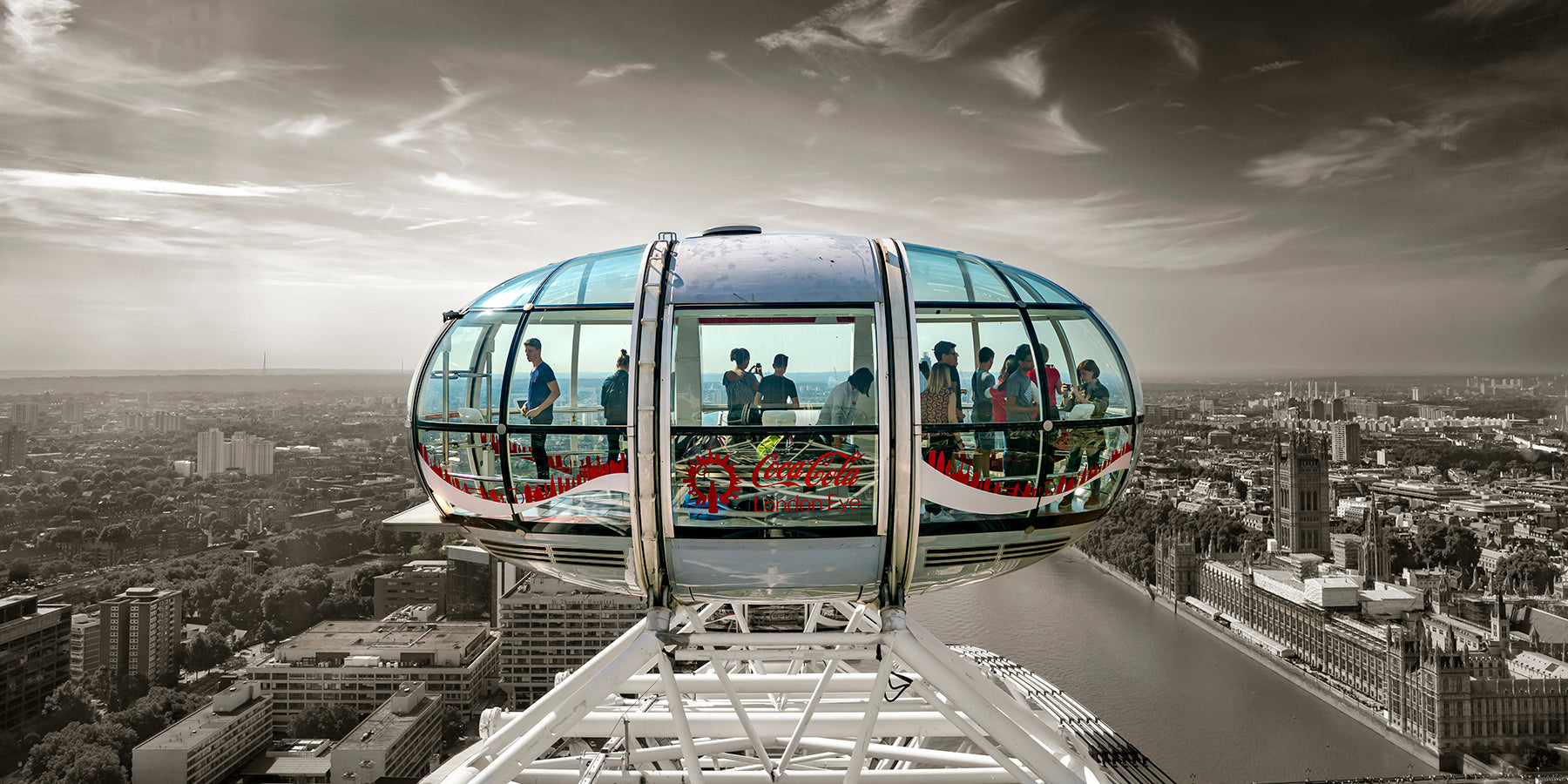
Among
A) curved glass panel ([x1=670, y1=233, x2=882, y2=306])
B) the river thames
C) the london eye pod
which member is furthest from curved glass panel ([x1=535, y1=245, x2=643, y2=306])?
the river thames

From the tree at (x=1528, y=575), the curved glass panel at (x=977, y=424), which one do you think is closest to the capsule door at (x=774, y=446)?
the curved glass panel at (x=977, y=424)

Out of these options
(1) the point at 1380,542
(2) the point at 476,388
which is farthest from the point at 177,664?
(1) the point at 1380,542

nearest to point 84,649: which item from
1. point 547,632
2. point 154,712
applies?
point 154,712

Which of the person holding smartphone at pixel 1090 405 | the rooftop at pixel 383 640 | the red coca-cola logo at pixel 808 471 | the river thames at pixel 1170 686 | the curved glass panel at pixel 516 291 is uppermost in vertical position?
the curved glass panel at pixel 516 291

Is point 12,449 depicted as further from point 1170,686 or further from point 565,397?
point 565,397

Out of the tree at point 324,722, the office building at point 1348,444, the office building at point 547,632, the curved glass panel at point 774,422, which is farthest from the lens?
the office building at point 1348,444

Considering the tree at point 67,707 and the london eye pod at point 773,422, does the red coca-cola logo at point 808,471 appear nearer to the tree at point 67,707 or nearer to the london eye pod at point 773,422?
the london eye pod at point 773,422
